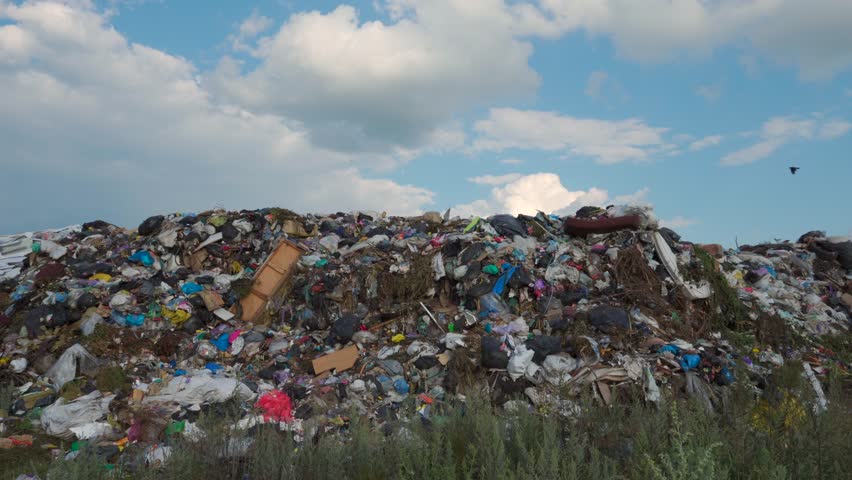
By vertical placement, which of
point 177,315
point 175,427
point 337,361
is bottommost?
point 175,427

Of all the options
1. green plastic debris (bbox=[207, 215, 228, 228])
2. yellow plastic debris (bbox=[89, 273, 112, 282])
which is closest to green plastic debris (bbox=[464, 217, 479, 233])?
green plastic debris (bbox=[207, 215, 228, 228])

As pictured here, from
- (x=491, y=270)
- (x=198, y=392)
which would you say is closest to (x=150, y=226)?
(x=198, y=392)

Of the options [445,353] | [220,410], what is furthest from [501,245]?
[220,410]

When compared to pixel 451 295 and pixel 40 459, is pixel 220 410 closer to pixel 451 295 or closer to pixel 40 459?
pixel 40 459

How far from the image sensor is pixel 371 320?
756 centimetres

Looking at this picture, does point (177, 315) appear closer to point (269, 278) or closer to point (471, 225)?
point (269, 278)

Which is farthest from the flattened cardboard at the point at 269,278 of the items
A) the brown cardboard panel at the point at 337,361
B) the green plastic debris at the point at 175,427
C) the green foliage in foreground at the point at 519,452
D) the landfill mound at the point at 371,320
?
the green foliage in foreground at the point at 519,452

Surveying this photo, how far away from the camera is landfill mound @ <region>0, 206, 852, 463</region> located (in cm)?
575

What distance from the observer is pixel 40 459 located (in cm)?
491

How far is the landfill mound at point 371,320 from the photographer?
226 inches

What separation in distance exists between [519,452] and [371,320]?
492 centimetres

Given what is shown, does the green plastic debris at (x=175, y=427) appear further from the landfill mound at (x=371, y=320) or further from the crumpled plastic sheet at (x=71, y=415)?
the crumpled plastic sheet at (x=71, y=415)

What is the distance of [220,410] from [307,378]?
132 cm

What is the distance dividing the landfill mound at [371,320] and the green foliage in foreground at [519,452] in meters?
1.63
